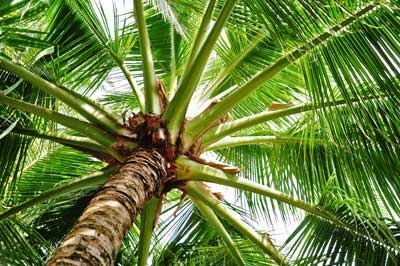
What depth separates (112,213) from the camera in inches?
80.7

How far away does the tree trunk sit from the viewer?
5.39 feet

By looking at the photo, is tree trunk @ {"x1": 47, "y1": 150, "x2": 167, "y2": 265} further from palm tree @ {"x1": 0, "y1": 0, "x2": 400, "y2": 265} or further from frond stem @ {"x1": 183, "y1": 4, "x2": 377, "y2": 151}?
frond stem @ {"x1": 183, "y1": 4, "x2": 377, "y2": 151}

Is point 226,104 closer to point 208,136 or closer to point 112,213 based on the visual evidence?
point 208,136

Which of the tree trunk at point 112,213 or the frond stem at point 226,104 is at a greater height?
the frond stem at point 226,104

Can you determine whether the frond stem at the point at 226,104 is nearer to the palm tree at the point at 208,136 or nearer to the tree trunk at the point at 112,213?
the palm tree at the point at 208,136

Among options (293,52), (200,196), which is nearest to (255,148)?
(200,196)

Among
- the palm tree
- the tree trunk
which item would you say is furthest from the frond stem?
the tree trunk

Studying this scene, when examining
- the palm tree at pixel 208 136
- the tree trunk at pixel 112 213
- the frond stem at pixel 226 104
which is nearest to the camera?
the tree trunk at pixel 112 213

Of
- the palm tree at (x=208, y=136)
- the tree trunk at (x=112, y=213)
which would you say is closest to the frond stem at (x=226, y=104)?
the palm tree at (x=208, y=136)

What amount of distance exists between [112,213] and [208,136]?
1446mm

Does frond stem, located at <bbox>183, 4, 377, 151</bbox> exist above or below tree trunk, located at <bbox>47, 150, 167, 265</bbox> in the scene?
above

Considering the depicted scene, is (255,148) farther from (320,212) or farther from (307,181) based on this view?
(320,212)

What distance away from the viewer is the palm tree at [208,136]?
267 cm

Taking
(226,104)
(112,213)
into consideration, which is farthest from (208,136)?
(112,213)
